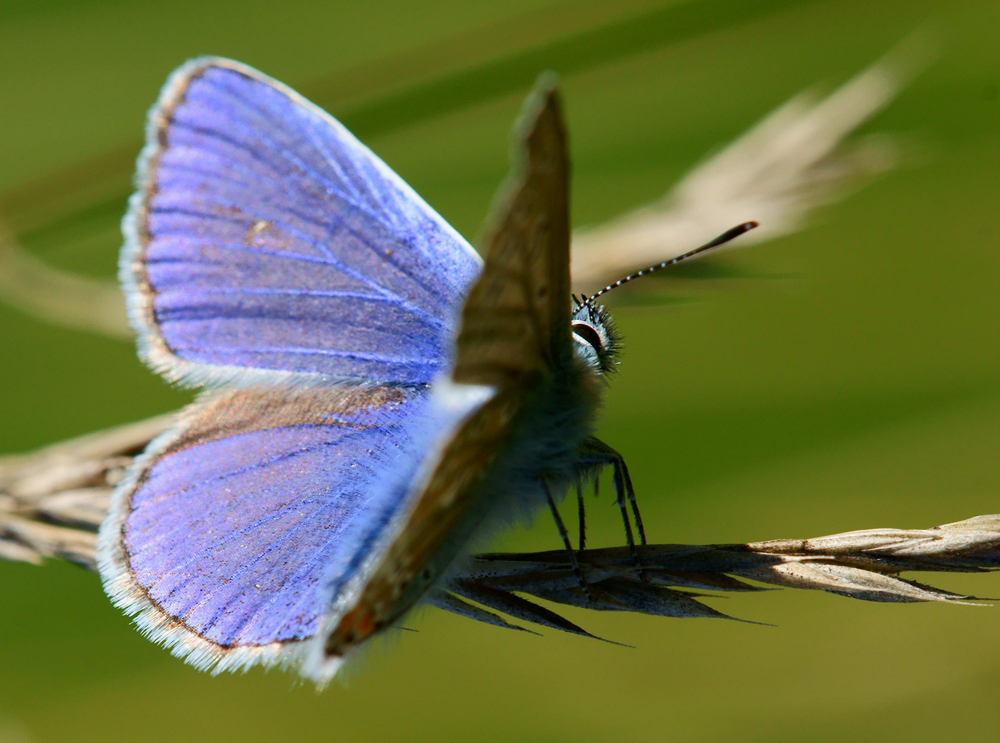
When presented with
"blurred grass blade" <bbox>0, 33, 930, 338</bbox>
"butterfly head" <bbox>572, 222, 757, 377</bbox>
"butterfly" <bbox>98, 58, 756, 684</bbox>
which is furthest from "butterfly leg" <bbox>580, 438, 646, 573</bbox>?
"blurred grass blade" <bbox>0, 33, 930, 338</bbox>

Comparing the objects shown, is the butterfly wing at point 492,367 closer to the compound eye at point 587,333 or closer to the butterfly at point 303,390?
the butterfly at point 303,390

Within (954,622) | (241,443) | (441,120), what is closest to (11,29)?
(441,120)

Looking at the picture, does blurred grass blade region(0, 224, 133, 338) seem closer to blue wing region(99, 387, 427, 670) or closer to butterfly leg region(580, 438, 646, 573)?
blue wing region(99, 387, 427, 670)

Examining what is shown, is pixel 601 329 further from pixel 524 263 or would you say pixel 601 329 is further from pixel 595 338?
pixel 524 263

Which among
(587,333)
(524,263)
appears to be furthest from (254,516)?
(524,263)

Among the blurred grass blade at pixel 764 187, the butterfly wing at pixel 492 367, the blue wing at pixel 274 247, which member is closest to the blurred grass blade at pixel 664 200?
the blurred grass blade at pixel 764 187

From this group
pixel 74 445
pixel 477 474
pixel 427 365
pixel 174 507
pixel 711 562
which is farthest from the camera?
pixel 74 445

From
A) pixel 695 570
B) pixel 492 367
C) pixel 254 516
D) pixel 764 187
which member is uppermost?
pixel 764 187

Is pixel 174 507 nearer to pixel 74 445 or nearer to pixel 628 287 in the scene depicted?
pixel 74 445
